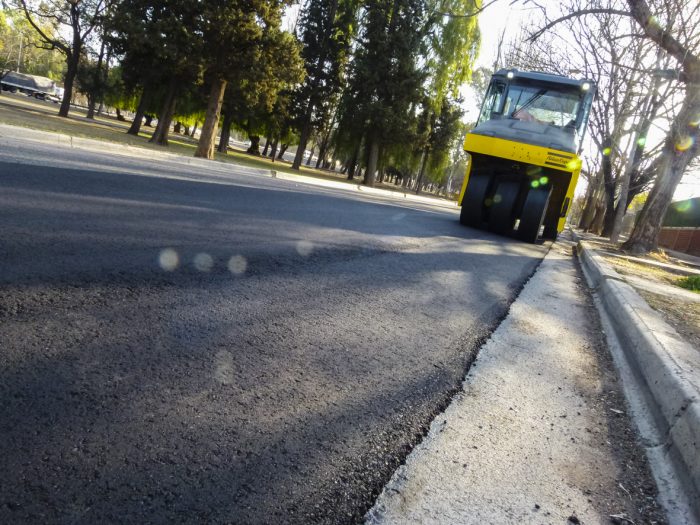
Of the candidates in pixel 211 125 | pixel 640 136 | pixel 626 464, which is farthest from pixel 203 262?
pixel 640 136

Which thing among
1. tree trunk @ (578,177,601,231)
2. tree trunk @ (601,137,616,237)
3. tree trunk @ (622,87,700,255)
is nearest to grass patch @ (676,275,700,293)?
tree trunk @ (622,87,700,255)

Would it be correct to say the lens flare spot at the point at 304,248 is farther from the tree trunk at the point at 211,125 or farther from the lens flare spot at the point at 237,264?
the tree trunk at the point at 211,125

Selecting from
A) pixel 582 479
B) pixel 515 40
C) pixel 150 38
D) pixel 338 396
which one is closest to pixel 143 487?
pixel 338 396

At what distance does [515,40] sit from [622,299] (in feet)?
81.1

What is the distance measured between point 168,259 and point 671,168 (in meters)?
14.4

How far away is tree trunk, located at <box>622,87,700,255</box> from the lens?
41.0ft

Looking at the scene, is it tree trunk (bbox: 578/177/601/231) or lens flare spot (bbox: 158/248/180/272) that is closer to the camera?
lens flare spot (bbox: 158/248/180/272)

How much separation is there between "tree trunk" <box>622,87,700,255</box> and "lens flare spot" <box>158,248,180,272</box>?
41.2 ft

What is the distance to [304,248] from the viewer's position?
491cm

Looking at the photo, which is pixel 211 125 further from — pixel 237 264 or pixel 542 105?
pixel 237 264

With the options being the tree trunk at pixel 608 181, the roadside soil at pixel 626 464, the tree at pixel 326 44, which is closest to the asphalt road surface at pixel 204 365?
the roadside soil at pixel 626 464

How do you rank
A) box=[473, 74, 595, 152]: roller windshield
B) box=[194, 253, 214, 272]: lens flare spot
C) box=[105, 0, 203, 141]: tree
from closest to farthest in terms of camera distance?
box=[194, 253, 214, 272]: lens flare spot
box=[473, 74, 595, 152]: roller windshield
box=[105, 0, 203, 141]: tree

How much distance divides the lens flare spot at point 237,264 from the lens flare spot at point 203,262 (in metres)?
0.15

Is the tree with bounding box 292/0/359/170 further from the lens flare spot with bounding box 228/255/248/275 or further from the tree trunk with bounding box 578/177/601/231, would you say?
the lens flare spot with bounding box 228/255/248/275
